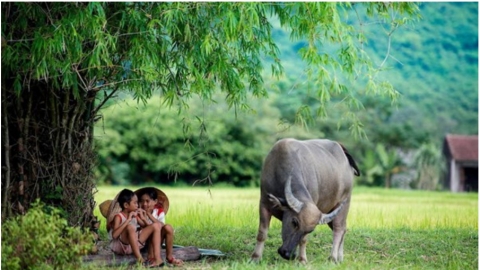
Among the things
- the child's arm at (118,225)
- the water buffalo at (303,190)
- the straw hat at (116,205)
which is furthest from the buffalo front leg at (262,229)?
the child's arm at (118,225)

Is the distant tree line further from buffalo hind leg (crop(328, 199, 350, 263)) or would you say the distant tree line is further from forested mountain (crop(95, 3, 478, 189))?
buffalo hind leg (crop(328, 199, 350, 263))

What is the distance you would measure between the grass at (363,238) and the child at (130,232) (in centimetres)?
38

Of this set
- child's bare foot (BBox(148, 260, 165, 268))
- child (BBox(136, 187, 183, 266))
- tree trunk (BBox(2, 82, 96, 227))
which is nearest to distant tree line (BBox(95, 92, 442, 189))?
tree trunk (BBox(2, 82, 96, 227))

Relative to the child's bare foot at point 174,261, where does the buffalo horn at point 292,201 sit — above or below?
above

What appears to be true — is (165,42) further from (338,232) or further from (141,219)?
(338,232)

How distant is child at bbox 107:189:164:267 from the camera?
6.29 meters

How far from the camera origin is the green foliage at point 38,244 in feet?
18.4

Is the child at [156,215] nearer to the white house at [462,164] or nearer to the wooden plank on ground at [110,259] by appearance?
the wooden plank on ground at [110,259]

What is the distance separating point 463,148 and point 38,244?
18.1m

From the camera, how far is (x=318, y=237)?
8.29 meters

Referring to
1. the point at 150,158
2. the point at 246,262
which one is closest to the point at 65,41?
the point at 246,262

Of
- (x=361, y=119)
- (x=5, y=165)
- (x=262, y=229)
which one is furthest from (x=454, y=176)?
(x=5, y=165)

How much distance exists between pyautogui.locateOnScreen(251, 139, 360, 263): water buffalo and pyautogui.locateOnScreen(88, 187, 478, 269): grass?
26 centimetres

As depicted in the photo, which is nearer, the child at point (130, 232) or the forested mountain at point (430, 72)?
the child at point (130, 232)
